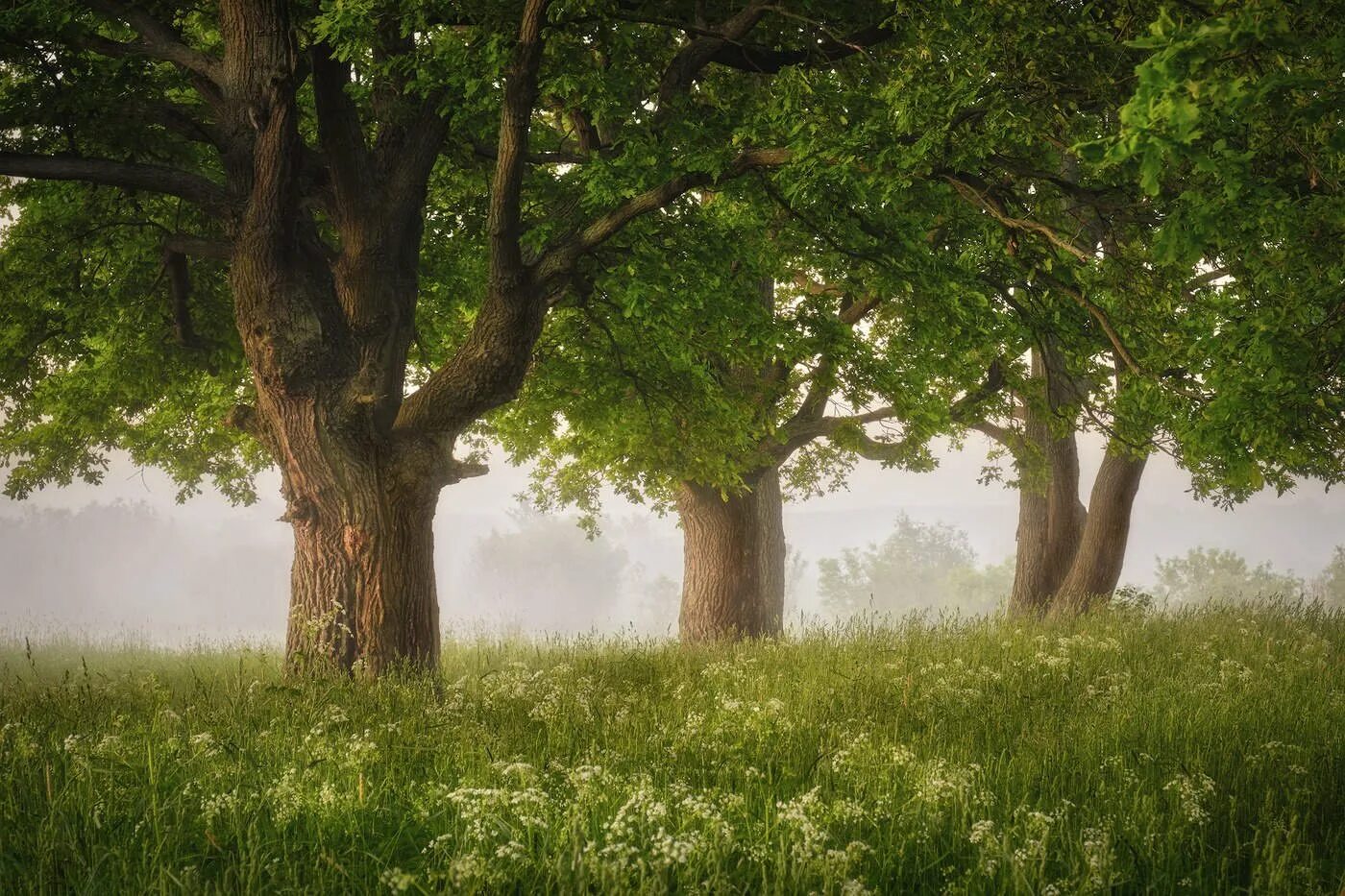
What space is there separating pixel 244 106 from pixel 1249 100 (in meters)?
8.80

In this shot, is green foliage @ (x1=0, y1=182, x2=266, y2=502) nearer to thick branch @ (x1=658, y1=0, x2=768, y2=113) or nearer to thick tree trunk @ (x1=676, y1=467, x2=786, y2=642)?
thick branch @ (x1=658, y1=0, x2=768, y2=113)

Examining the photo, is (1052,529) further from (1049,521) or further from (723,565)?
(723,565)

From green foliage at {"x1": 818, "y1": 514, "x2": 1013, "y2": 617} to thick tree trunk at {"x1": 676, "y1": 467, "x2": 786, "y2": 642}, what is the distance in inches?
4552

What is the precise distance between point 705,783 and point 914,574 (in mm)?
145455

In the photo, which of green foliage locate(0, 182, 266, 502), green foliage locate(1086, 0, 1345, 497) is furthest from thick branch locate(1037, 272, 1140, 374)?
green foliage locate(0, 182, 266, 502)

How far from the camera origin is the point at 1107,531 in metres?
16.3

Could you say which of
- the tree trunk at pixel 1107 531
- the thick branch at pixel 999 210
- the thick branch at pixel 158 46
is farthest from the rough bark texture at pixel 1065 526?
the thick branch at pixel 158 46

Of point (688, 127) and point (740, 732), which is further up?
point (688, 127)

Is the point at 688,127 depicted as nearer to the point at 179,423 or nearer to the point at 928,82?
the point at 928,82

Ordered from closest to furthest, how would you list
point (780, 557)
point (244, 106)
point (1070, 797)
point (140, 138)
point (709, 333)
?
point (1070, 797) → point (244, 106) → point (140, 138) → point (709, 333) → point (780, 557)

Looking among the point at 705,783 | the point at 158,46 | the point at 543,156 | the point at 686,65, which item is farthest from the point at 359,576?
the point at 686,65

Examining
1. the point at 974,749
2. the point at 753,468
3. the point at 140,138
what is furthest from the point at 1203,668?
the point at 140,138

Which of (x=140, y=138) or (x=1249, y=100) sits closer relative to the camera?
(x=1249, y=100)

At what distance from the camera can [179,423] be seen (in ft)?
50.2
